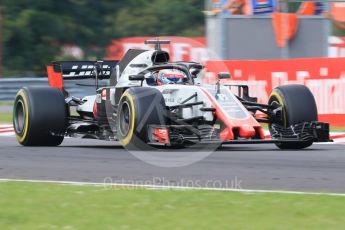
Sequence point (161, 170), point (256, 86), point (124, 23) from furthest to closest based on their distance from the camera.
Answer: point (124, 23), point (256, 86), point (161, 170)

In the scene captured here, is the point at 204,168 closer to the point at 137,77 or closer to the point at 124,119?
the point at 124,119

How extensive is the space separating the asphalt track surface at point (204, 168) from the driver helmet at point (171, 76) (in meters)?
1.14

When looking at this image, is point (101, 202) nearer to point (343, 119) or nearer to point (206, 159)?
point (206, 159)

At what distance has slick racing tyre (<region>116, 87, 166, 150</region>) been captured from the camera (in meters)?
11.8

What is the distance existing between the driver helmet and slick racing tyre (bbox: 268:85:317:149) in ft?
4.63

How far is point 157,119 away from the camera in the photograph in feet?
38.7

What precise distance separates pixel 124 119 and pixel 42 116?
56.3 inches

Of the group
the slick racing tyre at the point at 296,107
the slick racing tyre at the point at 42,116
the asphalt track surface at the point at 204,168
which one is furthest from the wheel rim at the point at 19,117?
the slick racing tyre at the point at 296,107

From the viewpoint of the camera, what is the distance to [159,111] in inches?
465

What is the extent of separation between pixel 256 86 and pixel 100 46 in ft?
80.2

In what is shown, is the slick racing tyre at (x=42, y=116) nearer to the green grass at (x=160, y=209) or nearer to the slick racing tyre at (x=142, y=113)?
the slick racing tyre at (x=142, y=113)

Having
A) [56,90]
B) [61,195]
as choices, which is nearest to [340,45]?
[56,90]

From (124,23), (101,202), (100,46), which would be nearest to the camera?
(101,202)

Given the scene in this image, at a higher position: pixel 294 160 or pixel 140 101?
pixel 140 101
